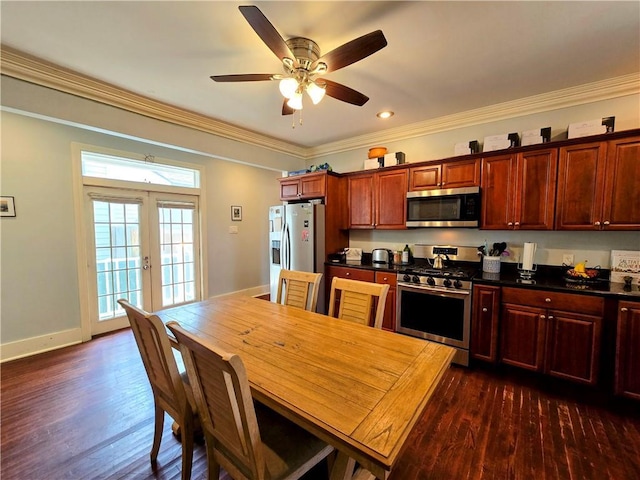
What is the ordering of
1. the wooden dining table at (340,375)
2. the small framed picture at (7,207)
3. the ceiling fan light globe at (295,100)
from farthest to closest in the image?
the small framed picture at (7,207)
the ceiling fan light globe at (295,100)
the wooden dining table at (340,375)

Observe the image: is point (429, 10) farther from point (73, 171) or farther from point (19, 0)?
point (73, 171)

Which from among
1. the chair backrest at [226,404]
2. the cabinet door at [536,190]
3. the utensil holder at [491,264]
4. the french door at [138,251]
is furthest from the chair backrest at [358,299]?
the french door at [138,251]

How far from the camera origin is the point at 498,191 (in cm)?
283

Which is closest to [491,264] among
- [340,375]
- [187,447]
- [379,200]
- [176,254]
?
[379,200]

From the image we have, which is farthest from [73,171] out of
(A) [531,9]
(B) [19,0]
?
(A) [531,9]

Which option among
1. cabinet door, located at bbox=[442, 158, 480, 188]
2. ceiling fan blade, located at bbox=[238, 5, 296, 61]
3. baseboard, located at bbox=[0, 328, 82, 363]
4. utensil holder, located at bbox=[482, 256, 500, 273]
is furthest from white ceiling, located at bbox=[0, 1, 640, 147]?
baseboard, located at bbox=[0, 328, 82, 363]

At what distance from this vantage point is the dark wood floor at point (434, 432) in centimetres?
163

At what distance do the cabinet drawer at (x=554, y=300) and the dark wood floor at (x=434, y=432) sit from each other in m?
0.75

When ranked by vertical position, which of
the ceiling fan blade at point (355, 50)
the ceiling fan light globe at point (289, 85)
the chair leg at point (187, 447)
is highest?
the ceiling fan blade at point (355, 50)

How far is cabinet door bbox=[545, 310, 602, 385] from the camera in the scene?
2.18m

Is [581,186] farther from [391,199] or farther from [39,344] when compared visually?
[39,344]

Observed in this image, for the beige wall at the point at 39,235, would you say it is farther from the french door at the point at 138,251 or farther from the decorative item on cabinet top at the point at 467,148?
the decorative item on cabinet top at the point at 467,148

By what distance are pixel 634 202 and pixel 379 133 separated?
2.60m

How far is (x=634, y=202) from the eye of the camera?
2.24m
